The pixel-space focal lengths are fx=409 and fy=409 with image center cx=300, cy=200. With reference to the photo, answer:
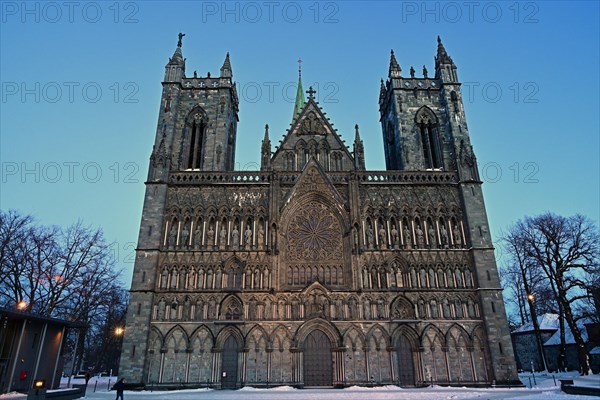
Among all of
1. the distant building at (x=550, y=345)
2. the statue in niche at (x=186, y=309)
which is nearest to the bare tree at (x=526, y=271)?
the distant building at (x=550, y=345)

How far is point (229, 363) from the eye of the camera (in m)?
26.1

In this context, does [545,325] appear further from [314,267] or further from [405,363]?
[314,267]

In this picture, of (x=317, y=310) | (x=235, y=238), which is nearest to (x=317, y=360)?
(x=317, y=310)

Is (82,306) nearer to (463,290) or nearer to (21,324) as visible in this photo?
(21,324)

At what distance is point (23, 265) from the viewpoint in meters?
30.8

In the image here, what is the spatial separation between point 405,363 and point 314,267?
8491mm

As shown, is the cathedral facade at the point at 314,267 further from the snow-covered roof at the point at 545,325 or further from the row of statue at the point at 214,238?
the snow-covered roof at the point at 545,325

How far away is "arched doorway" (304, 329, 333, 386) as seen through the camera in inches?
1014

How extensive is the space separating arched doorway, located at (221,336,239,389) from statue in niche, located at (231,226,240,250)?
20.1 feet

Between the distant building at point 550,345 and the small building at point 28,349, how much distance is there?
37892 millimetres

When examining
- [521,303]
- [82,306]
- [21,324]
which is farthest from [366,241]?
[521,303]

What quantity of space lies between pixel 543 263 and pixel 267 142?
2367cm

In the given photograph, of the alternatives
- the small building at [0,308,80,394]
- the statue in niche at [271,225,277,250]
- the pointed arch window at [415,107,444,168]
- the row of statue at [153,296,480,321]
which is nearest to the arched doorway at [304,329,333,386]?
the row of statue at [153,296,480,321]

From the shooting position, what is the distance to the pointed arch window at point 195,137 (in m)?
34.0
